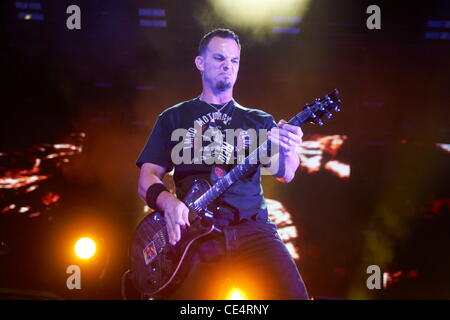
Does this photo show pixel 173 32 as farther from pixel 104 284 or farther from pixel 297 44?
pixel 104 284

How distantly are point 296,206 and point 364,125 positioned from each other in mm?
1287

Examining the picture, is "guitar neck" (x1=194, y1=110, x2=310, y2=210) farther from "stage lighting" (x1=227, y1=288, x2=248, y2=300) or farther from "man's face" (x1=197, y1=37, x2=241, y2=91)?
"stage lighting" (x1=227, y1=288, x2=248, y2=300)

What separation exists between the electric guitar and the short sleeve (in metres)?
0.42

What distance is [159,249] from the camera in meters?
2.64

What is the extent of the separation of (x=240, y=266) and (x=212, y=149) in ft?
3.02

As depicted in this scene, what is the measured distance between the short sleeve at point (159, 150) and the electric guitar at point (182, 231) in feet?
1.38

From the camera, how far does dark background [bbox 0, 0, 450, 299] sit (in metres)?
4.38

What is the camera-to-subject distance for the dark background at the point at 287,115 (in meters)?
4.38

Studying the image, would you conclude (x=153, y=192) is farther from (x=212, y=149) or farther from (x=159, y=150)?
(x=212, y=149)

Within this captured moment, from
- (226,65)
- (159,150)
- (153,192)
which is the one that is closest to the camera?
(153,192)

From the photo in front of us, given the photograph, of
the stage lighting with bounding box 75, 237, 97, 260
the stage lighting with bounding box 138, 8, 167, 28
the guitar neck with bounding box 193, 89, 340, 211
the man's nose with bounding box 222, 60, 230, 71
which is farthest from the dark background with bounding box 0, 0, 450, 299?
the guitar neck with bounding box 193, 89, 340, 211

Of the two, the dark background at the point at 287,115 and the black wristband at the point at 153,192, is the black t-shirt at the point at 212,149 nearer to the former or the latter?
the black wristband at the point at 153,192

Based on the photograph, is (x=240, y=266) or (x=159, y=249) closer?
(x=240, y=266)

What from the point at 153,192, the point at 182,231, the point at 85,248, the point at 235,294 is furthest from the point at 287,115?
the point at 85,248
